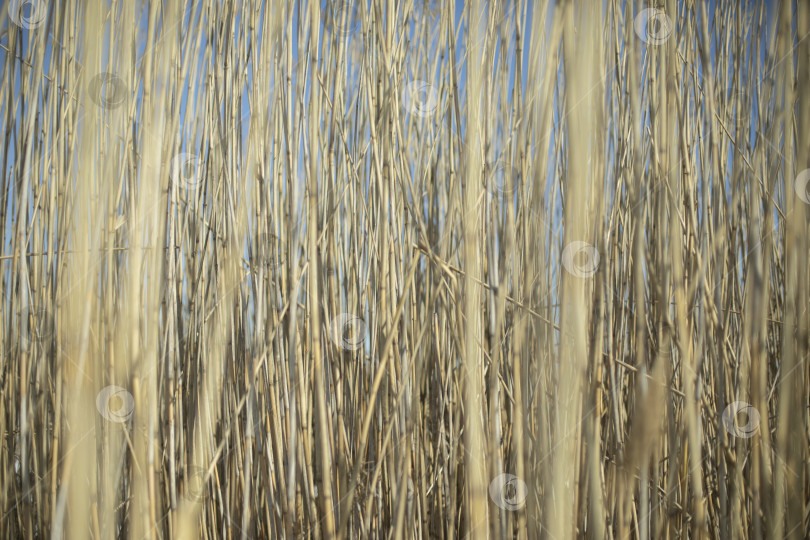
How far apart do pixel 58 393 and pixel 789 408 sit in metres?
0.88

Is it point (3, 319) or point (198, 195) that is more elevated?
point (198, 195)

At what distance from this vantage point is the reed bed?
0.60 m

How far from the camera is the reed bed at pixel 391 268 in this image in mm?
604

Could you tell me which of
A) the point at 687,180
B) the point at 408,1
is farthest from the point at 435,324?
the point at 408,1

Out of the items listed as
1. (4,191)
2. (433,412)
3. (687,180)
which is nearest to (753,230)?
(687,180)

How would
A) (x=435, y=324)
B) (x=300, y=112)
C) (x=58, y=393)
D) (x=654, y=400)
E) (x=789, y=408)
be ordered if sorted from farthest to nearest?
1. (x=435, y=324)
2. (x=300, y=112)
3. (x=58, y=393)
4. (x=789, y=408)
5. (x=654, y=400)

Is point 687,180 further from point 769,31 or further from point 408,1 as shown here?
point 408,1

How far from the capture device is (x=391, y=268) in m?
0.88

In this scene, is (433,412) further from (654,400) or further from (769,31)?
(769,31)

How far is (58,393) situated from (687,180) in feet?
3.02

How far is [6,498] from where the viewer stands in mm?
947

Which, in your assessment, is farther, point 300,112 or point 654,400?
point 300,112

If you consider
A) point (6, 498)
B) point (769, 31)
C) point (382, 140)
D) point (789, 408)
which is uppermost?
point (769, 31)

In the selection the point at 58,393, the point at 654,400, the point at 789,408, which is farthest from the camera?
the point at 58,393
